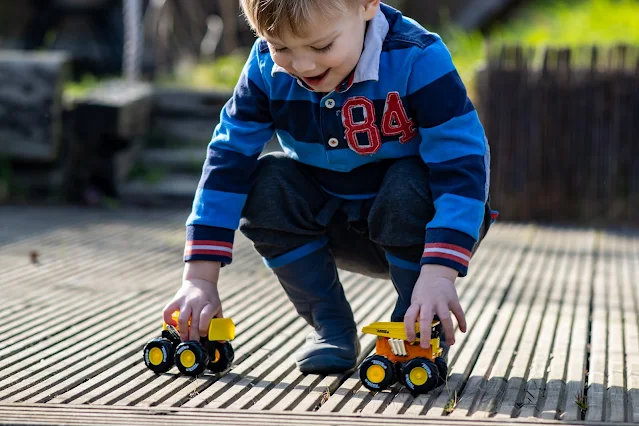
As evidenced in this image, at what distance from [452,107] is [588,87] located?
3.39 meters

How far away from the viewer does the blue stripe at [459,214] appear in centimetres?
217

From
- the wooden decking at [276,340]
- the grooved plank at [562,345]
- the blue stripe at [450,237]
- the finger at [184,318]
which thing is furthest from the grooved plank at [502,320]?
the finger at [184,318]

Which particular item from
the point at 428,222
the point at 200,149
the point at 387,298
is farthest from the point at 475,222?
the point at 200,149

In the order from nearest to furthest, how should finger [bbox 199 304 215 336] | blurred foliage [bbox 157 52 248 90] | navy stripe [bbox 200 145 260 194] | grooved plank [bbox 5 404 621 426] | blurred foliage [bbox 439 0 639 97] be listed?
1. grooved plank [bbox 5 404 621 426]
2. finger [bbox 199 304 215 336]
3. navy stripe [bbox 200 145 260 194]
4. blurred foliage [bbox 157 52 248 90]
5. blurred foliage [bbox 439 0 639 97]

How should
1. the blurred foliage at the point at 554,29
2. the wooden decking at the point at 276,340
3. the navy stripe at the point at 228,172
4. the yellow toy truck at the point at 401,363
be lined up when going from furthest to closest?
the blurred foliage at the point at 554,29, the navy stripe at the point at 228,172, the yellow toy truck at the point at 401,363, the wooden decking at the point at 276,340

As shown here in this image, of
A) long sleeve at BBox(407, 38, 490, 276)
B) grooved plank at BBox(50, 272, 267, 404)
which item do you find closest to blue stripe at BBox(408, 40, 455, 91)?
long sleeve at BBox(407, 38, 490, 276)

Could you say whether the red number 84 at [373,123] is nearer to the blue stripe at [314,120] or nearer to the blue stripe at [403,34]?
the blue stripe at [314,120]

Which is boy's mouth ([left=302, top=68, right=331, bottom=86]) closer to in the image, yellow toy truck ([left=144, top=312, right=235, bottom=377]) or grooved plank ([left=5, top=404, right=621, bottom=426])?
yellow toy truck ([left=144, top=312, right=235, bottom=377])

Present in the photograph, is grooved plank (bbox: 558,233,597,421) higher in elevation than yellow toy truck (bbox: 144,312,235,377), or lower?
lower

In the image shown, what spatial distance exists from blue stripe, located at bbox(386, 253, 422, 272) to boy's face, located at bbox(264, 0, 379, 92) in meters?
0.44

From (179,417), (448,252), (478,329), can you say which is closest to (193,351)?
(179,417)

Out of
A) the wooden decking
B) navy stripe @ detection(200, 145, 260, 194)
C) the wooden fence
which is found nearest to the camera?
the wooden decking

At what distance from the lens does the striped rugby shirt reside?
87.0 inches

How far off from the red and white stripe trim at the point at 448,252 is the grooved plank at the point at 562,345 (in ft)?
1.18
